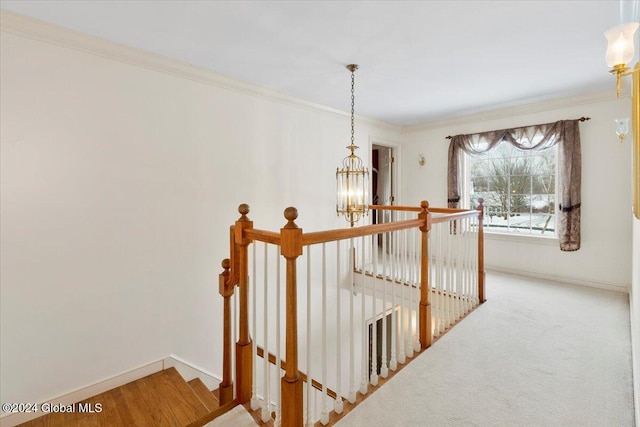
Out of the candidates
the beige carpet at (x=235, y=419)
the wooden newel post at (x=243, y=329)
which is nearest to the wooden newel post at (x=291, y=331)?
the beige carpet at (x=235, y=419)

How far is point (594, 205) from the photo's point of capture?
12.8 ft

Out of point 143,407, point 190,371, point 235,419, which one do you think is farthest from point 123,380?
point 235,419

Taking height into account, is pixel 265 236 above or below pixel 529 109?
below

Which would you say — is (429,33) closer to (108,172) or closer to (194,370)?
(108,172)

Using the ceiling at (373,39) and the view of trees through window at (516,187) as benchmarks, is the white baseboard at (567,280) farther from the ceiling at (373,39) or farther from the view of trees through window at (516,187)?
the ceiling at (373,39)

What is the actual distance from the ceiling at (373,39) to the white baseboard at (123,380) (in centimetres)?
279

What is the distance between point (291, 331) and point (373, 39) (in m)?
2.31

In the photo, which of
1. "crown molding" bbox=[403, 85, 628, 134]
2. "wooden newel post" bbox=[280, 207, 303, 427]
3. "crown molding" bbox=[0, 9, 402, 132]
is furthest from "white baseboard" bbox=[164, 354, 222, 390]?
"crown molding" bbox=[403, 85, 628, 134]

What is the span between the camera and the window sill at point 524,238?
4259 millimetres

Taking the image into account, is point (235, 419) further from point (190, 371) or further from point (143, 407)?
point (190, 371)

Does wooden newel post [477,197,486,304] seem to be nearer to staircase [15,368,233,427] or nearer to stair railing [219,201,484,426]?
stair railing [219,201,484,426]

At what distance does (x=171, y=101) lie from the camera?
2.90 meters

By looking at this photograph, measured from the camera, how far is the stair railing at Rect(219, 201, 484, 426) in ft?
5.12

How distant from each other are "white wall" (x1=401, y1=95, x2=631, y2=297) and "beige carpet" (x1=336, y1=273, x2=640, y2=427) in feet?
2.81
